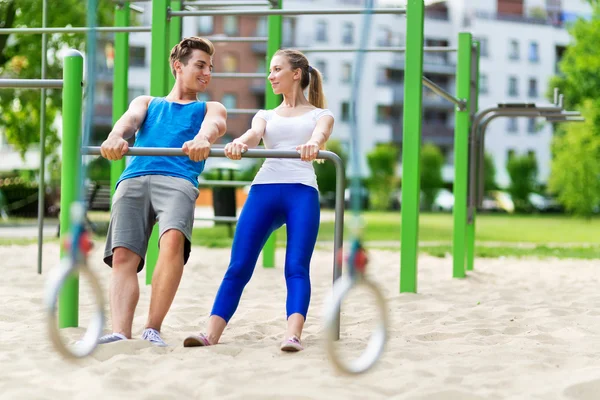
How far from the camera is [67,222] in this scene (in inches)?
147

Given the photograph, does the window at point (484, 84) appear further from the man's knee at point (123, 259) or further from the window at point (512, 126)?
the man's knee at point (123, 259)

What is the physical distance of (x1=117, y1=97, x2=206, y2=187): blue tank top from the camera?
3.60 m

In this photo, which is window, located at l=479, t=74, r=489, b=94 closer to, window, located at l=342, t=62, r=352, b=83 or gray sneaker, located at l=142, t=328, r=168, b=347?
window, located at l=342, t=62, r=352, b=83

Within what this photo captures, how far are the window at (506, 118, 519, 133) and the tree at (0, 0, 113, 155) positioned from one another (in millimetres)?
38164

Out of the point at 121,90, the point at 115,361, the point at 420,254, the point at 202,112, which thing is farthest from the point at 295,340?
the point at 420,254

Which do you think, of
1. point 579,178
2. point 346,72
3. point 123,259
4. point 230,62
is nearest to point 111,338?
point 123,259

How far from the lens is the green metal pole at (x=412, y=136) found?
16.9 ft

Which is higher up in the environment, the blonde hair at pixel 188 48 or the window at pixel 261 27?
the window at pixel 261 27

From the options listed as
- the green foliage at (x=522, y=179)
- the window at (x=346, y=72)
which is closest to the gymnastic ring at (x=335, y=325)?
the window at (x=346, y=72)

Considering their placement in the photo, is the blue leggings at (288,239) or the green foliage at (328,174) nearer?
the blue leggings at (288,239)

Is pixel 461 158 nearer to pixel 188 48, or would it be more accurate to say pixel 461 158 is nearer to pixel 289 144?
pixel 289 144

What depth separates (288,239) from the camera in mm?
3598

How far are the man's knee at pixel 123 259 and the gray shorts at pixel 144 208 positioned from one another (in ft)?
0.06

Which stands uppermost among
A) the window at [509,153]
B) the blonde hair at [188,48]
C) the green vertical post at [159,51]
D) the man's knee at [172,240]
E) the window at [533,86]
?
the window at [533,86]
